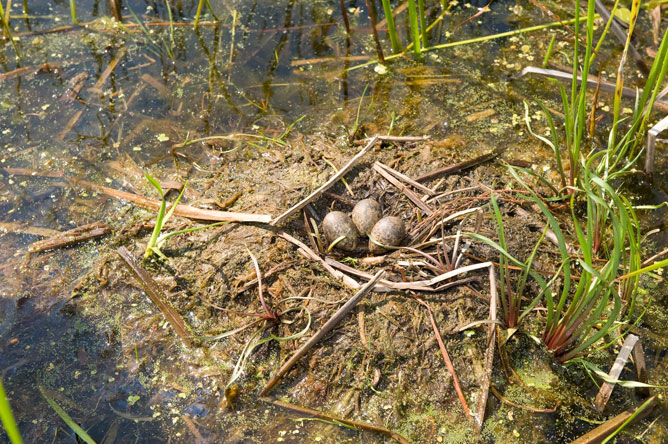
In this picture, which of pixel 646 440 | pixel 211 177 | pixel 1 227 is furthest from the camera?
pixel 211 177

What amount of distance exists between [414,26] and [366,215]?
1.89 metres

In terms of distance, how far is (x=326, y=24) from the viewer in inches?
193

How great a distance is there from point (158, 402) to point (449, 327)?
153 cm

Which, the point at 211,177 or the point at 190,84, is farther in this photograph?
the point at 190,84

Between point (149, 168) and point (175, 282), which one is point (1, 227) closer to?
point (149, 168)

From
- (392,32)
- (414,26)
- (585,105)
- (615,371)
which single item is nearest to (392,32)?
(392,32)

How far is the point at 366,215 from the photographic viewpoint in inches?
124

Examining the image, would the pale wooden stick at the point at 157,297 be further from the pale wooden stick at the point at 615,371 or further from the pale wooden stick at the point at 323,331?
the pale wooden stick at the point at 615,371

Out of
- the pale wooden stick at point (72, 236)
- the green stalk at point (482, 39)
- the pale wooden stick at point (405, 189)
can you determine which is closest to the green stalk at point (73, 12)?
the pale wooden stick at point (72, 236)

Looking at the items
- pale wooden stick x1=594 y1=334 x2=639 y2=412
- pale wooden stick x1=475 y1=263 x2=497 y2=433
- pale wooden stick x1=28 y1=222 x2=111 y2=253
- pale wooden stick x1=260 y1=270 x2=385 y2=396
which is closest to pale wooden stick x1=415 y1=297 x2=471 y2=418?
pale wooden stick x1=475 y1=263 x2=497 y2=433

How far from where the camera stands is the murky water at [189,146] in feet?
8.69

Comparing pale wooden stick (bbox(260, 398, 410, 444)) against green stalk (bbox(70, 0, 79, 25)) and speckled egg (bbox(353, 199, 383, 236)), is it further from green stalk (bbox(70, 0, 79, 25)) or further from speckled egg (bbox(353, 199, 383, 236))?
green stalk (bbox(70, 0, 79, 25))

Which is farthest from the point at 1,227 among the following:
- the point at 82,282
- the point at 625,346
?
the point at 625,346

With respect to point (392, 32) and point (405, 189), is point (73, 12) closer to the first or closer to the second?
point (392, 32)
